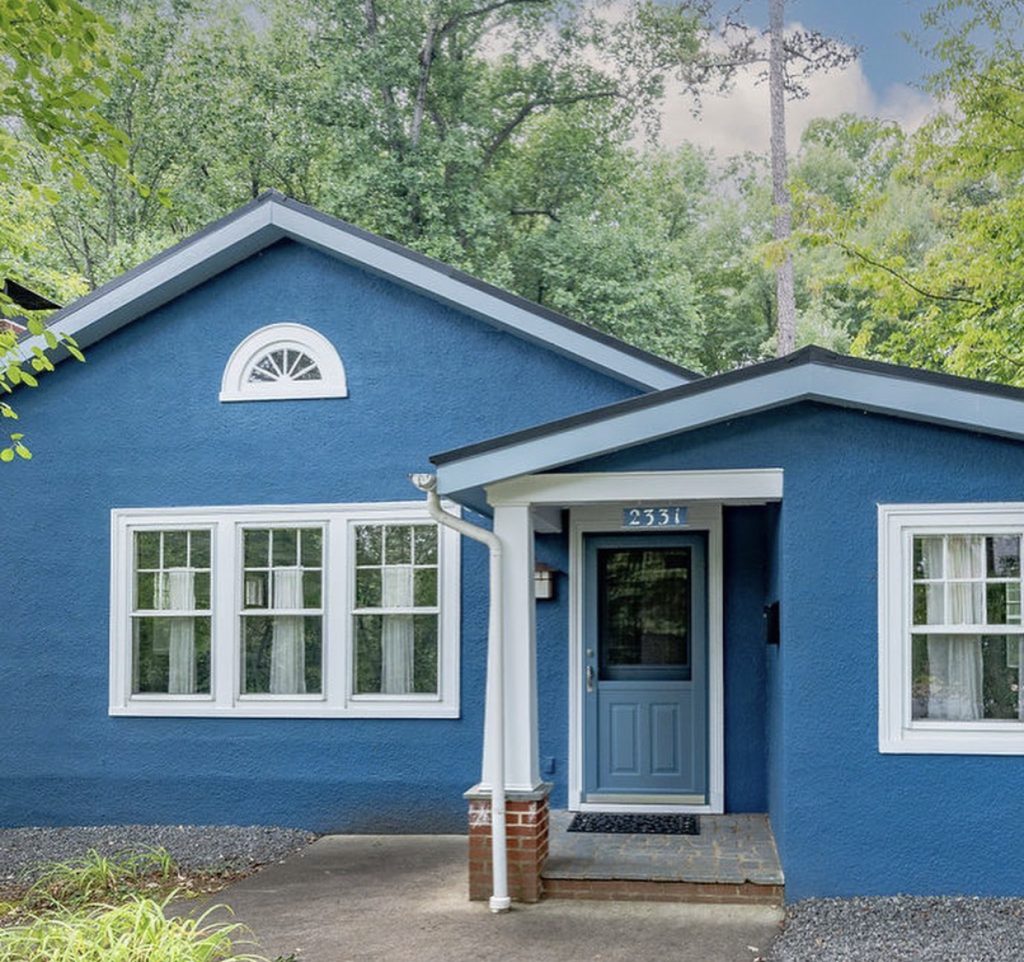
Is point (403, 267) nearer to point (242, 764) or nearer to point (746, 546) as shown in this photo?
point (746, 546)

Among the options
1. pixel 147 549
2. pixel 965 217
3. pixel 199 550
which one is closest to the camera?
pixel 199 550

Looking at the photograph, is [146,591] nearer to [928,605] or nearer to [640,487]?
[640,487]

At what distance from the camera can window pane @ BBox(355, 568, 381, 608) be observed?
970 cm

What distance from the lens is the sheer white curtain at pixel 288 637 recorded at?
32.1ft

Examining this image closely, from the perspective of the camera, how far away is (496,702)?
725cm

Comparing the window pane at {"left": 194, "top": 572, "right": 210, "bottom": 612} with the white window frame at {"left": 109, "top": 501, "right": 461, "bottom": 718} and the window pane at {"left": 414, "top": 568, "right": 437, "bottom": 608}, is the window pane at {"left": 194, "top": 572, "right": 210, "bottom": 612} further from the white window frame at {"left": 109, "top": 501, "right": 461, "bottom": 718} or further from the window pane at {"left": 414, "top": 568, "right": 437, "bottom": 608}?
the window pane at {"left": 414, "top": 568, "right": 437, "bottom": 608}

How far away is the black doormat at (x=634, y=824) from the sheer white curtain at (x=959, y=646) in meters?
2.23

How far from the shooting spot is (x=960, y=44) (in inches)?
490

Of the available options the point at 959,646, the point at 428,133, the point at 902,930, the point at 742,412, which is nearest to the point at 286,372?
the point at 742,412

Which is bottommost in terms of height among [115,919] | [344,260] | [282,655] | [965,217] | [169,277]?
[115,919]

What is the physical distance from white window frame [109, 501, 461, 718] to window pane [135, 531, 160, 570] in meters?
0.06

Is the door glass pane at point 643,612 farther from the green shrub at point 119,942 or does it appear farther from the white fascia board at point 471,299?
the green shrub at point 119,942

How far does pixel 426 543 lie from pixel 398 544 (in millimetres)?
225

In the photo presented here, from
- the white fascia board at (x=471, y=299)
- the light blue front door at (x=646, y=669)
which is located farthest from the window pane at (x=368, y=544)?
the white fascia board at (x=471, y=299)
